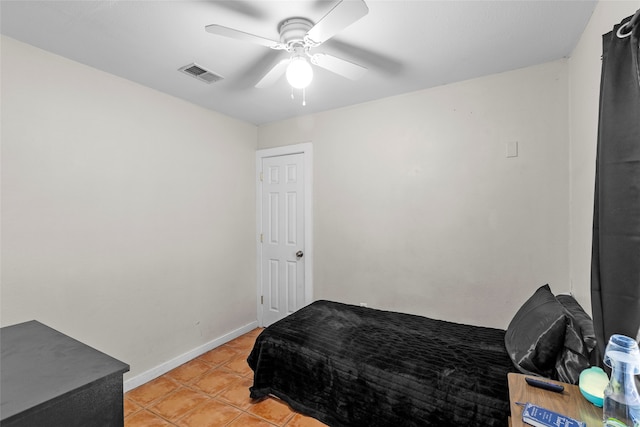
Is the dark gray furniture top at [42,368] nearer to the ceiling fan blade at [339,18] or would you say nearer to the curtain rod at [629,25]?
the ceiling fan blade at [339,18]

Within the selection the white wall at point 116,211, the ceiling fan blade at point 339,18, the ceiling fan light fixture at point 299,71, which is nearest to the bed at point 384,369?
the white wall at point 116,211

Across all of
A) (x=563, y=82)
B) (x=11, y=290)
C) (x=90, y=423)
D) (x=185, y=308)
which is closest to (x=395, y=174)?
(x=563, y=82)

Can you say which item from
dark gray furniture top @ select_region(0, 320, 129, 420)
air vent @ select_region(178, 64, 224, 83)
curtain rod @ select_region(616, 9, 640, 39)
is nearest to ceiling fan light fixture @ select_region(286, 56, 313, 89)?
air vent @ select_region(178, 64, 224, 83)

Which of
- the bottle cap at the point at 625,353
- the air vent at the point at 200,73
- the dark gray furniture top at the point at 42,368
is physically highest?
the air vent at the point at 200,73

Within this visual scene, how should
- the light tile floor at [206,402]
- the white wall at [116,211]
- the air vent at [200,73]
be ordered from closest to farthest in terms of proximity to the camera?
the white wall at [116,211], the light tile floor at [206,402], the air vent at [200,73]

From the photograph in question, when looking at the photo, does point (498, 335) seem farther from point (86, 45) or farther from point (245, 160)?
point (86, 45)

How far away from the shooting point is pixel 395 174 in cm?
285

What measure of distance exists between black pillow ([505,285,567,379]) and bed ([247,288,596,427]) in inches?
3.9

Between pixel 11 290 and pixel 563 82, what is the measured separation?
3.92 metres

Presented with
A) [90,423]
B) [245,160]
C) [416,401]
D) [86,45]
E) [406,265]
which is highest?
[86,45]

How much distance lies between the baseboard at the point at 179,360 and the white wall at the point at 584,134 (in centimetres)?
311

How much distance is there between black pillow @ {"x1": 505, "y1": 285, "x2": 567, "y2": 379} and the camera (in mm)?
1485

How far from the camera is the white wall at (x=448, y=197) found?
88.4 inches

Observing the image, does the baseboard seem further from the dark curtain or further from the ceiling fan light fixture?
the dark curtain
